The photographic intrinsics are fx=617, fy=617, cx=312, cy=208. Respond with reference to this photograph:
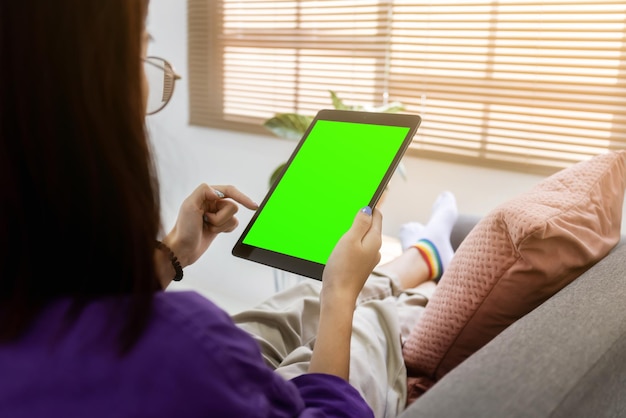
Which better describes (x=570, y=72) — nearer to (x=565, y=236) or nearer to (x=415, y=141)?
(x=415, y=141)

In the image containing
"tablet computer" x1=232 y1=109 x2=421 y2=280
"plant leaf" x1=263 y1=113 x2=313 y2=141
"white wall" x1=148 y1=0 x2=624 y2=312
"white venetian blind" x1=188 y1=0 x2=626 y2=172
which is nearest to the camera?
"tablet computer" x1=232 y1=109 x2=421 y2=280

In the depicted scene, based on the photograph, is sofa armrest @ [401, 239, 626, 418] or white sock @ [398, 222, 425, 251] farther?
white sock @ [398, 222, 425, 251]

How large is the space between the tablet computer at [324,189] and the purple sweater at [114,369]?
393 millimetres

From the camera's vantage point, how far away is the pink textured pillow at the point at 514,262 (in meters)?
0.92

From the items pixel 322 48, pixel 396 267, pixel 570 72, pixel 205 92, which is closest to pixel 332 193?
pixel 396 267

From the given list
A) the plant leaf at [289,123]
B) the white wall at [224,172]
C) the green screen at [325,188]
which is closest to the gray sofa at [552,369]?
the green screen at [325,188]

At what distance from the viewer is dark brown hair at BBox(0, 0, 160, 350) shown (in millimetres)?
514

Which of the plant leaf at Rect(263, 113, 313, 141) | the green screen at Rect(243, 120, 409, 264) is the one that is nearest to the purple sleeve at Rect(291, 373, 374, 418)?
the green screen at Rect(243, 120, 409, 264)

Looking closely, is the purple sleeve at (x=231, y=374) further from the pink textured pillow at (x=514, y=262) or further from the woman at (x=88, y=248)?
the pink textured pillow at (x=514, y=262)

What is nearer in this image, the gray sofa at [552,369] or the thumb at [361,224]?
the gray sofa at [552,369]

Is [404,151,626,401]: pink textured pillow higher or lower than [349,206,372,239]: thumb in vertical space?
lower

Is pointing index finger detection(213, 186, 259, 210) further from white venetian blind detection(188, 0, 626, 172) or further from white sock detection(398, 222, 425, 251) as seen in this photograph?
white venetian blind detection(188, 0, 626, 172)

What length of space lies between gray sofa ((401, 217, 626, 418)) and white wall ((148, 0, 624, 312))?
1.30 metres

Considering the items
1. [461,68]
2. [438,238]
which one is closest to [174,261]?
[438,238]
